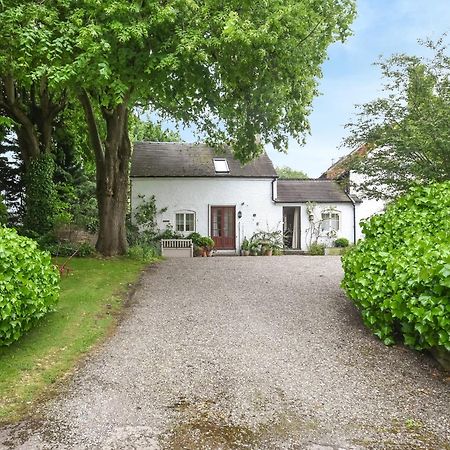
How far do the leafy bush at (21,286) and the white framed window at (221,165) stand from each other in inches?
607

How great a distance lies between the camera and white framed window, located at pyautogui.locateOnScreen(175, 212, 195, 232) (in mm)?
20922

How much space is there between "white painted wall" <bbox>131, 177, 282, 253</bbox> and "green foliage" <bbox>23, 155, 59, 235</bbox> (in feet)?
14.7

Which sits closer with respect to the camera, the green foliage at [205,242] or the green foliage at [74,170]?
the green foliage at [74,170]

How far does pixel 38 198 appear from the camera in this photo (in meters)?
16.8

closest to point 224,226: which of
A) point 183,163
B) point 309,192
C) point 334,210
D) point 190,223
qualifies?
point 190,223

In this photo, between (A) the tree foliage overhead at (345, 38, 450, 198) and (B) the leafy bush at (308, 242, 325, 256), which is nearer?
(A) the tree foliage overhead at (345, 38, 450, 198)

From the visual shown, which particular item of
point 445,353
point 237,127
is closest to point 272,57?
point 237,127

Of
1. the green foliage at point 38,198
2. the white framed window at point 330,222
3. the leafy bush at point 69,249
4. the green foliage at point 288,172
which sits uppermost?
the green foliage at point 288,172

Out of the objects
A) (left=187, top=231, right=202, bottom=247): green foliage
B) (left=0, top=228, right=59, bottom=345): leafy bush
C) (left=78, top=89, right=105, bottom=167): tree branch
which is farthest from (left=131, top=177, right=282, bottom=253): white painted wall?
(left=0, top=228, right=59, bottom=345): leafy bush

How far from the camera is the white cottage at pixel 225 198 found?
68.1 feet

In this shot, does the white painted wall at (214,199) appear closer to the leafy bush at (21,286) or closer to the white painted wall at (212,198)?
the white painted wall at (212,198)

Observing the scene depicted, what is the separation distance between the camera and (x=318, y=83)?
13930mm

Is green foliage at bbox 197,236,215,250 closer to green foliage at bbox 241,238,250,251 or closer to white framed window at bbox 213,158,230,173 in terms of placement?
green foliage at bbox 241,238,250,251

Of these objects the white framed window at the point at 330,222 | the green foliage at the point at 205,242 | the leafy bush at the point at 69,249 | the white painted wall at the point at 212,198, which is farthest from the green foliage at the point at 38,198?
the white framed window at the point at 330,222
